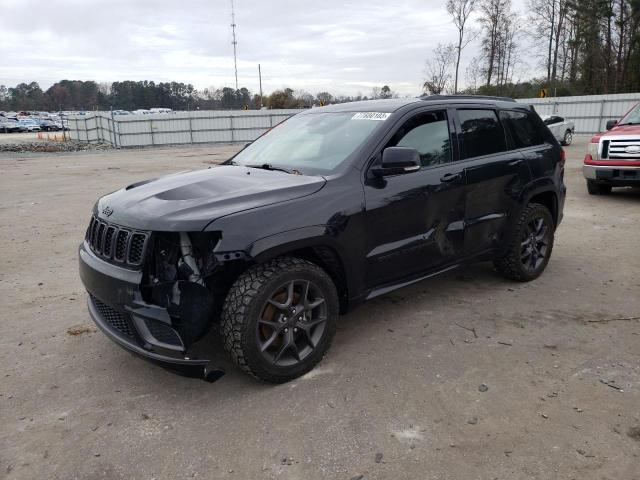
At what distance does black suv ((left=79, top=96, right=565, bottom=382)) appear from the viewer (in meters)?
2.90

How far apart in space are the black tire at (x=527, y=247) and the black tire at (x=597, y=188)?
559 cm

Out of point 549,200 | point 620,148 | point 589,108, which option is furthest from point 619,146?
point 589,108

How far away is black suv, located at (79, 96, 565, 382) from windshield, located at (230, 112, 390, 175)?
16mm

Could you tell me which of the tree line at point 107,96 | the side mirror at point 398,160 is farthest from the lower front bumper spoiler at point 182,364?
the tree line at point 107,96

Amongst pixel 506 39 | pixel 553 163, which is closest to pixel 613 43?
pixel 506 39

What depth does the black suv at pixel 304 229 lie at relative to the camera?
290cm

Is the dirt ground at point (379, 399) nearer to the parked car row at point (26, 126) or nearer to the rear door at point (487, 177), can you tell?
the rear door at point (487, 177)

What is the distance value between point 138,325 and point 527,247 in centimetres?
377

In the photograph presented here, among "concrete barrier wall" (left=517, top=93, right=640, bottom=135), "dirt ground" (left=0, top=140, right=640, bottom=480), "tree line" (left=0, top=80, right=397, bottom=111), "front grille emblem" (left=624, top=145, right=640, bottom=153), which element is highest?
"tree line" (left=0, top=80, right=397, bottom=111)

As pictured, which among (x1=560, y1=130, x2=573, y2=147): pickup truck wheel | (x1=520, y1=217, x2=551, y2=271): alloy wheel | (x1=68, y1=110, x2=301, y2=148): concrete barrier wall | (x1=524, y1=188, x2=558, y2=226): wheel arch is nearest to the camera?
(x1=520, y1=217, x2=551, y2=271): alloy wheel

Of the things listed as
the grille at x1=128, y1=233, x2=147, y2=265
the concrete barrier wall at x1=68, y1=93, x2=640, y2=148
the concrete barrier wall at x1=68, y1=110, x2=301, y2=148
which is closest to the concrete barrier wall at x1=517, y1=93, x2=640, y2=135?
the concrete barrier wall at x1=68, y1=93, x2=640, y2=148

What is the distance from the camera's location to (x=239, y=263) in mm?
2930

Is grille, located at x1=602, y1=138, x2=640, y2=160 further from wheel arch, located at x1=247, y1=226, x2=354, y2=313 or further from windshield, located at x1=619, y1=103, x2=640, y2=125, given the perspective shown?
wheel arch, located at x1=247, y1=226, x2=354, y2=313

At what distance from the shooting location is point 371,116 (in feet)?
13.0
